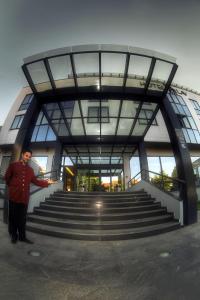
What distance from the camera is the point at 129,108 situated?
9008 millimetres

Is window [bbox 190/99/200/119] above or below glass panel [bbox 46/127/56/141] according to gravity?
above

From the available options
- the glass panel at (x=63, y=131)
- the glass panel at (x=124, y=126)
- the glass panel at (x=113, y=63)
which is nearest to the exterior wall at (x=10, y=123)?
the glass panel at (x=63, y=131)

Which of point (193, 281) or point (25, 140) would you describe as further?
point (25, 140)

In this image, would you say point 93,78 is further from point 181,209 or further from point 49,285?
point 49,285

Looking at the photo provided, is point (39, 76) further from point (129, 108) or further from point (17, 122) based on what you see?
point (17, 122)

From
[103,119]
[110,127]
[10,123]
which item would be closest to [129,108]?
[103,119]

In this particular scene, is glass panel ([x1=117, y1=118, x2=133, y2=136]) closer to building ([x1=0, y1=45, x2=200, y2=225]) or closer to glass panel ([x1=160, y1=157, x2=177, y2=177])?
building ([x1=0, y1=45, x2=200, y2=225])

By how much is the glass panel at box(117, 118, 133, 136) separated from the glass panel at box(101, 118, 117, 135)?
1.25 feet

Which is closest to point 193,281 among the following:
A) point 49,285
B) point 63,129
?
point 49,285

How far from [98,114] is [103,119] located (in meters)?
0.61

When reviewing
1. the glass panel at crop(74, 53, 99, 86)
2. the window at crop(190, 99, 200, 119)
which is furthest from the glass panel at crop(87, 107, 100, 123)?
the window at crop(190, 99, 200, 119)

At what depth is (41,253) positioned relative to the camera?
335cm

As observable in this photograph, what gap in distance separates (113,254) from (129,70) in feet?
20.9

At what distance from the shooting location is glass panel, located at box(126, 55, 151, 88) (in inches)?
241
